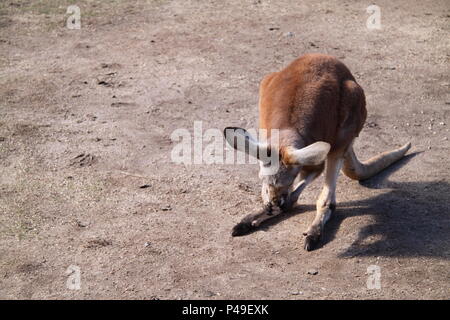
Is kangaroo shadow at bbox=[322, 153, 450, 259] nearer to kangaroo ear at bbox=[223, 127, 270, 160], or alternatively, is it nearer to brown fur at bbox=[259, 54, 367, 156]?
brown fur at bbox=[259, 54, 367, 156]

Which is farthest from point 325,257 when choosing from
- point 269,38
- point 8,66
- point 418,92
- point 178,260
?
point 8,66

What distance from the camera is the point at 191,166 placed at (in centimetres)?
678

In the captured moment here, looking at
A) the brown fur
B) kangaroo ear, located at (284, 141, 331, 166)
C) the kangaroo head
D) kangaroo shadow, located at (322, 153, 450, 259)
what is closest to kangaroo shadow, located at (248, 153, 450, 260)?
kangaroo shadow, located at (322, 153, 450, 259)

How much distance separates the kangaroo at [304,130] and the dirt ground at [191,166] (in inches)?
9.7

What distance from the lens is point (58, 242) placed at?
561cm

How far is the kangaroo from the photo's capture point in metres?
5.32

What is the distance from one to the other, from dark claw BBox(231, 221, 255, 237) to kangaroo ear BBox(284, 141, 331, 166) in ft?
2.64

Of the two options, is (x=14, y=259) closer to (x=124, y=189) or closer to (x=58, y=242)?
(x=58, y=242)

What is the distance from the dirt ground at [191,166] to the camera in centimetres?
522

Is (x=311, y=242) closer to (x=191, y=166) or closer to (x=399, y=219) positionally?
(x=399, y=219)

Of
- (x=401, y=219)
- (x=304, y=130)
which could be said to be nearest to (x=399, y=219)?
(x=401, y=219)

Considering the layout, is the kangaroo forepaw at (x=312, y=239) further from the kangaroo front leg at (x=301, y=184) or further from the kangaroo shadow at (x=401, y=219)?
the kangaroo front leg at (x=301, y=184)

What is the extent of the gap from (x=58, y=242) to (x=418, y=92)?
4591 mm

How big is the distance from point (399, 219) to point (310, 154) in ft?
4.38
